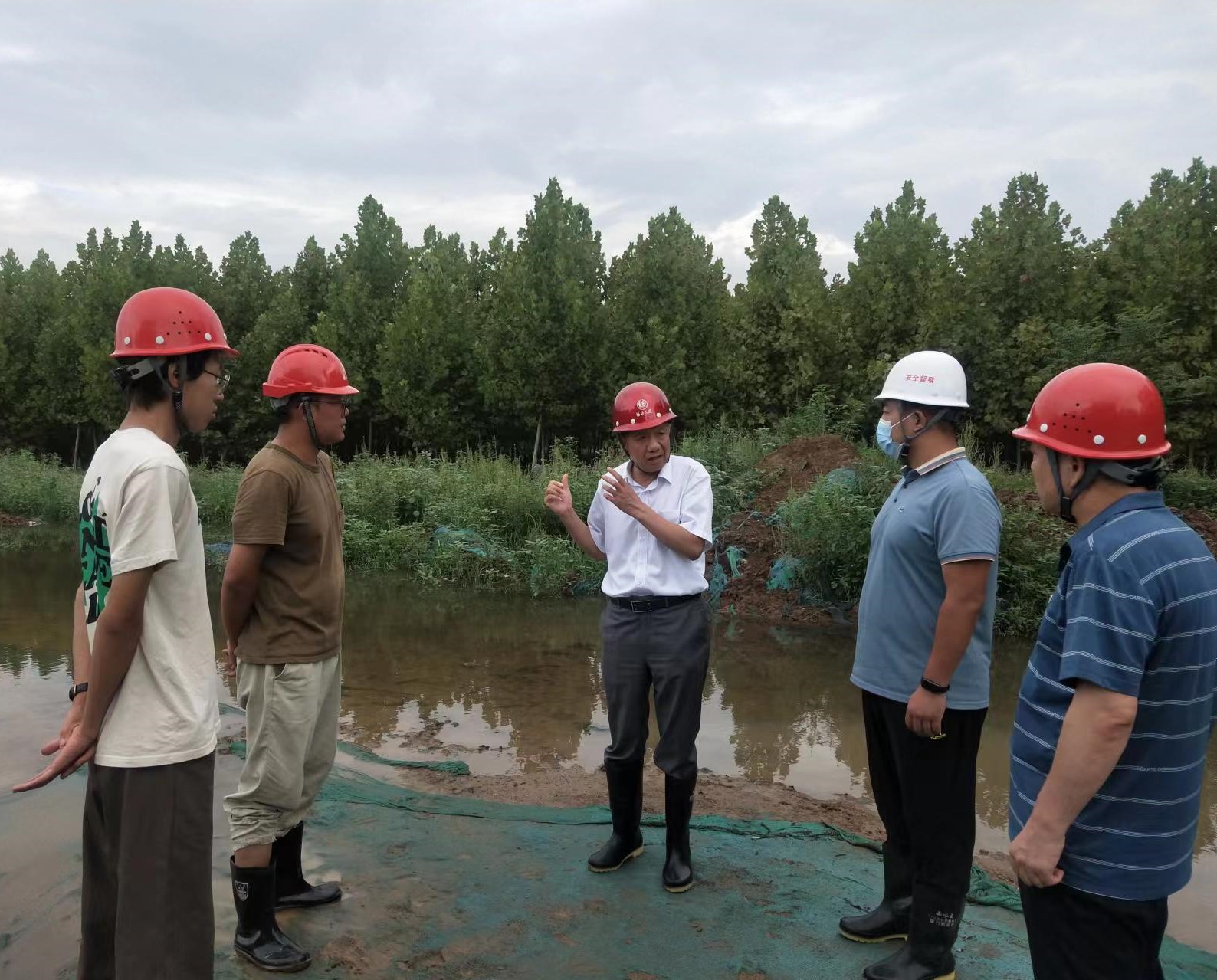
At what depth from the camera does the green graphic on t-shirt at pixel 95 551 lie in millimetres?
2311

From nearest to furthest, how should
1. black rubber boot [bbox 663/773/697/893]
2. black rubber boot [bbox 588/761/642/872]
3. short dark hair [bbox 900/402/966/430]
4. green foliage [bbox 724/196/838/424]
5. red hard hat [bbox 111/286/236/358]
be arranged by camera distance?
red hard hat [bbox 111/286/236/358]
short dark hair [bbox 900/402/966/430]
black rubber boot [bbox 663/773/697/893]
black rubber boot [bbox 588/761/642/872]
green foliage [bbox 724/196/838/424]

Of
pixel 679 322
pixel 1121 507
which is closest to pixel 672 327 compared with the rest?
pixel 679 322

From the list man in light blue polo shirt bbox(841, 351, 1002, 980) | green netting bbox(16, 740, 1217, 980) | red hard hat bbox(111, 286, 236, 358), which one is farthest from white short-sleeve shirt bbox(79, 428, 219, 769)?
man in light blue polo shirt bbox(841, 351, 1002, 980)

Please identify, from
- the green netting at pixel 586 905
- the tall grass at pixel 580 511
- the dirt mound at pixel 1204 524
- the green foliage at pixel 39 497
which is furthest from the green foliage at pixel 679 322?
the green netting at pixel 586 905

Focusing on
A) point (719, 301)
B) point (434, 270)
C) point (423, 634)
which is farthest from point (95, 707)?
point (434, 270)

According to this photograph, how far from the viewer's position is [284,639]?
313 cm

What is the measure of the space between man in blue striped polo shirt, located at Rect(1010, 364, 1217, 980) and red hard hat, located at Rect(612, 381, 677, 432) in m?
1.82

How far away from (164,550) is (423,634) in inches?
273

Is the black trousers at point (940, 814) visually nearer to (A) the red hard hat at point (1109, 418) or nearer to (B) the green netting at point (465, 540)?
(A) the red hard hat at point (1109, 418)

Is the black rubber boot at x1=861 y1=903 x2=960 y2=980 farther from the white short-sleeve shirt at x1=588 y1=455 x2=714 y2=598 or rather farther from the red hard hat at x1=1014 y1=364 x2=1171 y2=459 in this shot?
the red hard hat at x1=1014 y1=364 x2=1171 y2=459

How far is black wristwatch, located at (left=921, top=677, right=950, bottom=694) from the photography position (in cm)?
288

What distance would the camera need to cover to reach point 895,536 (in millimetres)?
3111

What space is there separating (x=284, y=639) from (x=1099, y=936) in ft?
8.48

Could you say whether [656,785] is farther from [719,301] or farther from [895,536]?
[719,301]
